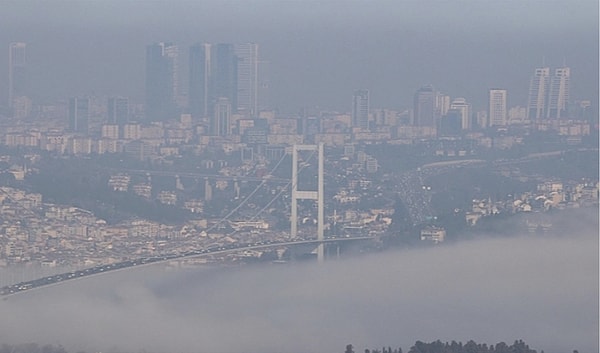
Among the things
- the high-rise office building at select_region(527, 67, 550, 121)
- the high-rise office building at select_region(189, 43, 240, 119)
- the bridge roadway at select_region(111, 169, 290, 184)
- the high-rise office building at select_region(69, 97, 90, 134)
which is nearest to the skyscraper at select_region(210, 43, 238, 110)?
the high-rise office building at select_region(189, 43, 240, 119)

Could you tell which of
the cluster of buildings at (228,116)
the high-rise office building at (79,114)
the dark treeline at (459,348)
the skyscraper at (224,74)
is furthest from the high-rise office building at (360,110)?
the dark treeline at (459,348)

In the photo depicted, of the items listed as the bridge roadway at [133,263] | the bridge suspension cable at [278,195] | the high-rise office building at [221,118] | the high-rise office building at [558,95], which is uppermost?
the high-rise office building at [558,95]

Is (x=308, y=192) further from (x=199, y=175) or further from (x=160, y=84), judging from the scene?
(x=160, y=84)

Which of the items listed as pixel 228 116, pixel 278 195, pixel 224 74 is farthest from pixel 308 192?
pixel 224 74

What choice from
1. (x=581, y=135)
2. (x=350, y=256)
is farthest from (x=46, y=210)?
(x=581, y=135)

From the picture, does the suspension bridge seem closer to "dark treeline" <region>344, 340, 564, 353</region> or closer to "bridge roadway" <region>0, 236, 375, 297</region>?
"bridge roadway" <region>0, 236, 375, 297</region>

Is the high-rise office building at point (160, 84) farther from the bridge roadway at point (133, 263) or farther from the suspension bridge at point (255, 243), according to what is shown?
the bridge roadway at point (133, 263)

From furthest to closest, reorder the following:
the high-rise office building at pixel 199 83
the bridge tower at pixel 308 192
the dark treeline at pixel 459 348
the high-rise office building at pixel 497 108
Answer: the high-rise office building at pixel 497 108 < the bridge tower at pixel 308 192 < the high-rise office building at pixel 199 83 < the dark treeline at pixel 459 348
